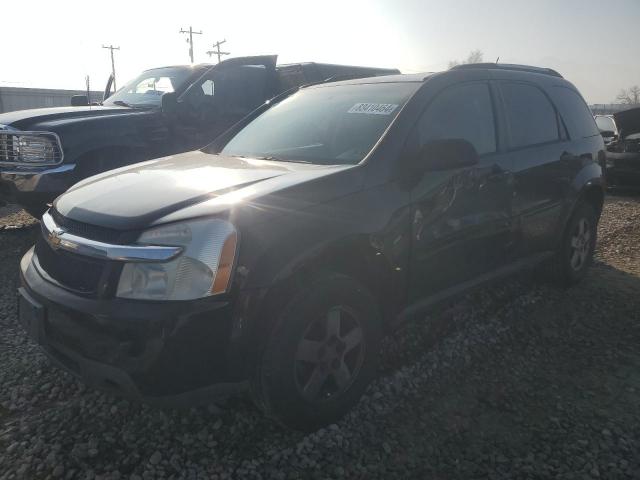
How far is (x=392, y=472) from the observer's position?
87.2 inches

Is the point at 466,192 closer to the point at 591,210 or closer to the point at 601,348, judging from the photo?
the point at 601,348

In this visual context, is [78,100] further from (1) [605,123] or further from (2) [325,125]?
(1) [605,123]

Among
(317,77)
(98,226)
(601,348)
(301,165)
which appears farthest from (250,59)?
(601,348)

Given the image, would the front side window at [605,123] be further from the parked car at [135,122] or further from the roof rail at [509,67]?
the roof rail at [509,67]

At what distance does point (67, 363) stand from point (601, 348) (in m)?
3.28

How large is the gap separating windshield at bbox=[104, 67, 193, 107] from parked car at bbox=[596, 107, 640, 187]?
7956mm

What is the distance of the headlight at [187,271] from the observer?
78.7 inches

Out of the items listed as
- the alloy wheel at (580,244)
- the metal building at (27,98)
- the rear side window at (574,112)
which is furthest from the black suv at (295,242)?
the metal building at (27,98)

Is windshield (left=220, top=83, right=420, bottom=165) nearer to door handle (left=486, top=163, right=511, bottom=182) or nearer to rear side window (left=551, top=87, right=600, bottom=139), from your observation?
door handle (left=486, top=163, right=511, bottom=182)

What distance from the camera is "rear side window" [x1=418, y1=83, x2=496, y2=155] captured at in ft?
9.82

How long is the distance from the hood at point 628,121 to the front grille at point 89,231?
33.5 feet

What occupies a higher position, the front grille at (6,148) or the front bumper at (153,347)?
the front grille at (6,148)

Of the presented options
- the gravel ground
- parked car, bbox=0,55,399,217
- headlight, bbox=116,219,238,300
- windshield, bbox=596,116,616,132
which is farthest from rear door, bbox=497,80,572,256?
windshield, bbox=596,116,616,132

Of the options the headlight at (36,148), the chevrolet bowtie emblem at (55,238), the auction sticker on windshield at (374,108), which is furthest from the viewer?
the headlight at (36,148)
